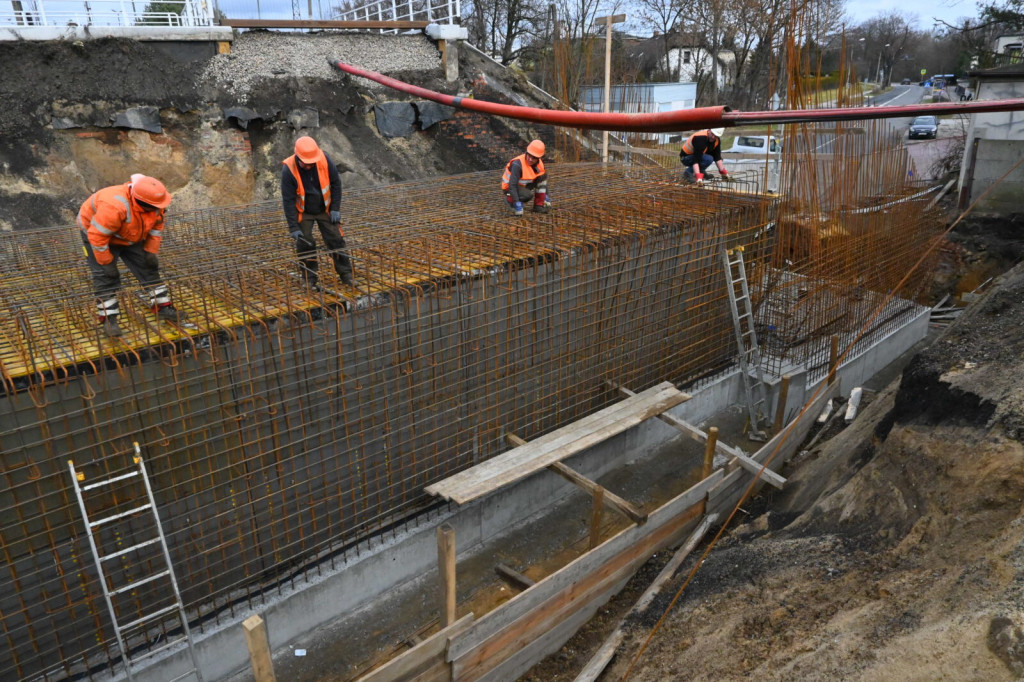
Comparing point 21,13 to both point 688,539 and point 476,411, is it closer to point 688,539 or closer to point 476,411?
point 476,411

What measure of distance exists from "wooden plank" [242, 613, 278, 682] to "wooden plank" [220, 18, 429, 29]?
13683 millimetres

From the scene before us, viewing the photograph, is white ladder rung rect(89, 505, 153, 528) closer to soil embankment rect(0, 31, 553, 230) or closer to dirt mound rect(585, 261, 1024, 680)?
dirt mound rect(585, 261, 1024, 680)

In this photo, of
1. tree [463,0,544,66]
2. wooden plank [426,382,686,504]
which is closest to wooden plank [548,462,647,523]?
wooden plank [426,382,686,504]

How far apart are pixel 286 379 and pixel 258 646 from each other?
1.94m

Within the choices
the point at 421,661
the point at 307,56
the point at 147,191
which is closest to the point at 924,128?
the point at 307,56

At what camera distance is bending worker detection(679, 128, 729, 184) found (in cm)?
1056

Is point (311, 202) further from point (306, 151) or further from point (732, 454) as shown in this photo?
point (732, 454)

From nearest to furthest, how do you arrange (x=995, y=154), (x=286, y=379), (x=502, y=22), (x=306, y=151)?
(x=286, y=379)
(x=306, y=151)
(x=995, y=154)
(x=502, y=22)

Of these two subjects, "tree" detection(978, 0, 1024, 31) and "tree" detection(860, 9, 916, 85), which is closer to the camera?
"tree" detection(978, 0, 1024, 31)

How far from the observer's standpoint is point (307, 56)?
1453 centimetres

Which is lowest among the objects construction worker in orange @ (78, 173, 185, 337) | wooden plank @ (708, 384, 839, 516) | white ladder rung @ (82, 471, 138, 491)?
wooden plank @ (708, 384, 839, 516)

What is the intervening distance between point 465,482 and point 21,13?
38.6ft

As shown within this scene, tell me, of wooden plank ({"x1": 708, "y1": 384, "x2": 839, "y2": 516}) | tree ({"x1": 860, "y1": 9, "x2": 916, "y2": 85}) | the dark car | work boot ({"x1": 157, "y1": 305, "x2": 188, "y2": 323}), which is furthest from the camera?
tree ({"x1": 860, "y1": 9, "x2": 916, "y2": 85})

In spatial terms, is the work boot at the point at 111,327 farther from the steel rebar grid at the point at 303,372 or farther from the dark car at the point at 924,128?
the dark car at the point at 924,128
